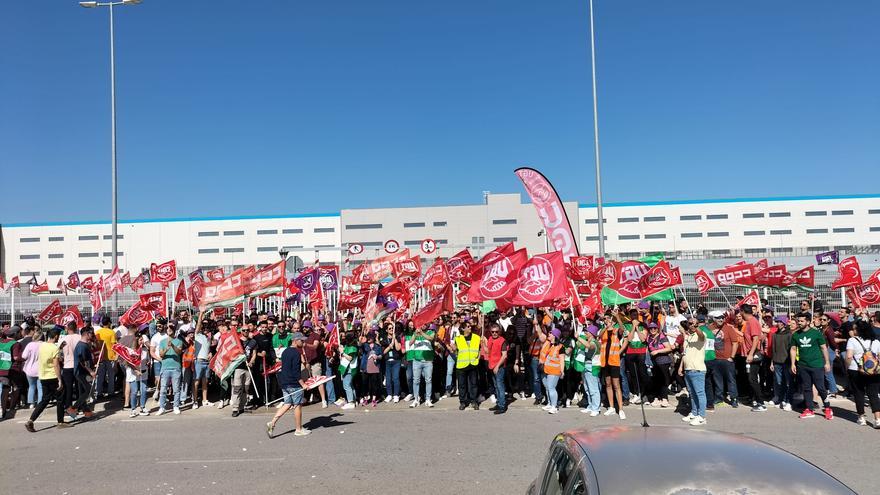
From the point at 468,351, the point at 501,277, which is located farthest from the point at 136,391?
the point at 501,277

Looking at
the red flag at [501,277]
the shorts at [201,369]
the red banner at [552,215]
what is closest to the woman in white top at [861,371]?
the red flag at [501,277]

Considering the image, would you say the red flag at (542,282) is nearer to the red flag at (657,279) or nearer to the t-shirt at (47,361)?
the red flag at (657,279)

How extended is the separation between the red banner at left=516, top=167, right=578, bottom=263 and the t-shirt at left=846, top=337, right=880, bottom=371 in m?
9.66

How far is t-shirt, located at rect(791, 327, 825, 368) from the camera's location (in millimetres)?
10891

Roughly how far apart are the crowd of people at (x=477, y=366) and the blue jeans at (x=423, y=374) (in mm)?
24

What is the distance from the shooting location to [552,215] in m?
19.9

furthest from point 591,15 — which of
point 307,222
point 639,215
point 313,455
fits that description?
point 307,222

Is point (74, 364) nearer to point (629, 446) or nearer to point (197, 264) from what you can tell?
point (629, 446)

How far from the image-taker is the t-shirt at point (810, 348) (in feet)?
35.7

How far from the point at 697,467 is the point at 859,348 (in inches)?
A: 369

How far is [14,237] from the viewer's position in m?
73.8

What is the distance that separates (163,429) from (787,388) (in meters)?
11.8

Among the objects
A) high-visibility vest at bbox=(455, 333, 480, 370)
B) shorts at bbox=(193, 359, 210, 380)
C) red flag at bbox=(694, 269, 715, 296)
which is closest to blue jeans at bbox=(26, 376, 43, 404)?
shorts at bbox=(193, 359, 210, 380)

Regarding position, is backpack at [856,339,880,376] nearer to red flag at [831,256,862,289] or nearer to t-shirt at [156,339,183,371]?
red flag at [831,256,862,289]
